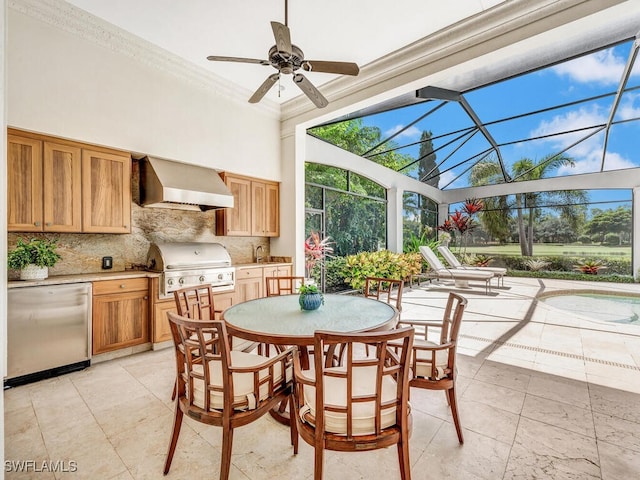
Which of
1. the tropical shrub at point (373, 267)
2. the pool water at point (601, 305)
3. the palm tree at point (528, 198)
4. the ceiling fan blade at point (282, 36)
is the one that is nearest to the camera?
the ceiling fan blade at point (282, 36)

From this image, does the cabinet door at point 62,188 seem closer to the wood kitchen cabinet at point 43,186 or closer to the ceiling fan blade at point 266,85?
the wood kitchen cabinet at point 43,186

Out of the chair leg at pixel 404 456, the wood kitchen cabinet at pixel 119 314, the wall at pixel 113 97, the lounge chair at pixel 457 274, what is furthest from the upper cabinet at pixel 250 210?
the lounge chair at pixel 457 274

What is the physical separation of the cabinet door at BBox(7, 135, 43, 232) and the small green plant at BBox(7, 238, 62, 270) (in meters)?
0.15

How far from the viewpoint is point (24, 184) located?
9.29ft

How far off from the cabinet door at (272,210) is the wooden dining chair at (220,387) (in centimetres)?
343

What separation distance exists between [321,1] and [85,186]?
9.62 feet

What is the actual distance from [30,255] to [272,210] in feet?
9.90

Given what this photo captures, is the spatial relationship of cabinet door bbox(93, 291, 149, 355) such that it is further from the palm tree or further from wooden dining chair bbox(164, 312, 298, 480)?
the palm tree

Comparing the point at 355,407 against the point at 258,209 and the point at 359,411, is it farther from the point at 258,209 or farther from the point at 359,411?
the point at 258,209

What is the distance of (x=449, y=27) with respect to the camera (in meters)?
3.21

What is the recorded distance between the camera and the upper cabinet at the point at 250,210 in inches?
179

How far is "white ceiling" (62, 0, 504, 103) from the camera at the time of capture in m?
2.92

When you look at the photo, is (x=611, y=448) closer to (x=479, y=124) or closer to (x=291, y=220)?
(x=291, y=220)

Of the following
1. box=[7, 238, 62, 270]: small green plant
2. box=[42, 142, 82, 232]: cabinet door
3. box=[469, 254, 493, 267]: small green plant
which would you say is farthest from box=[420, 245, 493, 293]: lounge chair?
box=[7, 238, 62, 270]: small green plant
